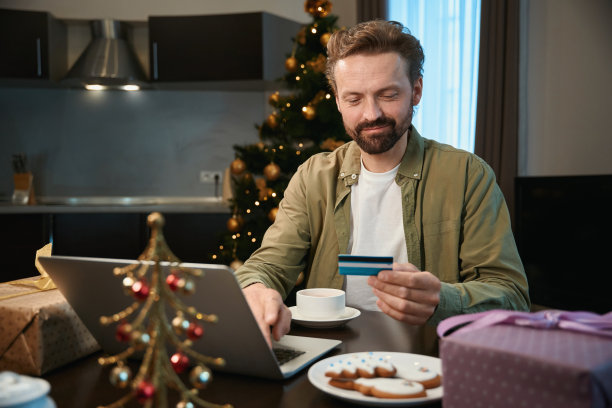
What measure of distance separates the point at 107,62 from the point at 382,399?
3.79 metres

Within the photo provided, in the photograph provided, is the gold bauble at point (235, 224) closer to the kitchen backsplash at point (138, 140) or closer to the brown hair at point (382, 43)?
the kitchen backsplash at point (138, 140)

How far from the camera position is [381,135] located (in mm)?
1532

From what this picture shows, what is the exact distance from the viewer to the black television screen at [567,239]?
254 cm

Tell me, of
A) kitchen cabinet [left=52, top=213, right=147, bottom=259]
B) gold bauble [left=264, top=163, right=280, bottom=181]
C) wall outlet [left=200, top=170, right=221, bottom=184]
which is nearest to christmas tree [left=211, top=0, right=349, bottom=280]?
gold bauble [left=264, top=163, right=280, bottom=181]

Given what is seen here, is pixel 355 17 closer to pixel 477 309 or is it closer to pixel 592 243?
pixel 592 243

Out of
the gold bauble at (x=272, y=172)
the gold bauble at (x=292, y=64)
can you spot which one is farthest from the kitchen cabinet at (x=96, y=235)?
the gold bauble at (x=292, y=64)

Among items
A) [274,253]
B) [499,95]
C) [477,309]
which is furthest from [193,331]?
[499,95]

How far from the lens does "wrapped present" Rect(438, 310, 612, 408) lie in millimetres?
507

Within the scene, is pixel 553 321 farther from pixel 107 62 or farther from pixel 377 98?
pixel 107 62

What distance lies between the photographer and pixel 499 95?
333 centimetres

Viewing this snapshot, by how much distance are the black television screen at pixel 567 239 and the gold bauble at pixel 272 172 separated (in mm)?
1348

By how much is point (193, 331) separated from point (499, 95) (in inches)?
→ 126

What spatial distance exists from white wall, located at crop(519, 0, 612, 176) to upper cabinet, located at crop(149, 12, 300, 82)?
1.68m

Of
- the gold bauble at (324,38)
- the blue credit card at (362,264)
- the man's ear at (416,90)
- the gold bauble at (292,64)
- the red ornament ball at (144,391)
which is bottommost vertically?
the red ornament ball at (144,391)
